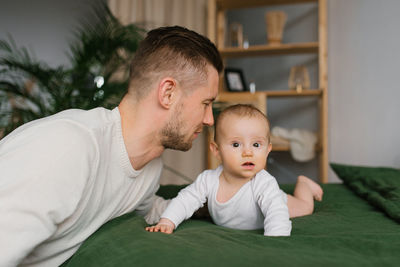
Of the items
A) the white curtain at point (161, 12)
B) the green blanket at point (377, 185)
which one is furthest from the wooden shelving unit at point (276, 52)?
the green blanket at point (377, 185)

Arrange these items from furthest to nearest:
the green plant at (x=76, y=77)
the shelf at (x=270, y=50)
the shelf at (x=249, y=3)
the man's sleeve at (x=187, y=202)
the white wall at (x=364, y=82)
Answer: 1. the shelf at (x=249, y=3)
2. the shelf at (x=270, y=50)
3. the white wall at (x=364, y=82)
4. the green plant at (x=76, y=77)
5. the man's sleeve at (x=187, y=202)

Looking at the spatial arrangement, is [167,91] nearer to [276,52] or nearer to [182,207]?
[182,207]

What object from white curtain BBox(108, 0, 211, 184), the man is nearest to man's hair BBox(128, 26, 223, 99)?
the man

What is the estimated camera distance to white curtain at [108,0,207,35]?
3.28 metres

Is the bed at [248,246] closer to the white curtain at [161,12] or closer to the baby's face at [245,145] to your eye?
the baby's face at [245,145]

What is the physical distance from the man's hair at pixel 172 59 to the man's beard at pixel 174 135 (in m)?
0.12

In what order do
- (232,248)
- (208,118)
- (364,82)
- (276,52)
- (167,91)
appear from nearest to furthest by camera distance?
(232,248)
(167,91)
(208,118)
(364,82)
(276,52)

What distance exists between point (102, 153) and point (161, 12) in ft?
8.62

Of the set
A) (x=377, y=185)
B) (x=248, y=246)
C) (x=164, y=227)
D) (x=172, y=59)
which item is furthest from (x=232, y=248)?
(x=377, y=185)

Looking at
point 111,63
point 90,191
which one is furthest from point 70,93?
point 90,191

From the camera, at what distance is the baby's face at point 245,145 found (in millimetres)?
1262

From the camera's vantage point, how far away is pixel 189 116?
4.27ft

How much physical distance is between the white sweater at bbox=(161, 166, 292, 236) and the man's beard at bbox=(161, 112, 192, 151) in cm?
15

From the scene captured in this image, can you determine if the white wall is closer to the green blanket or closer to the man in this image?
the green blanket
